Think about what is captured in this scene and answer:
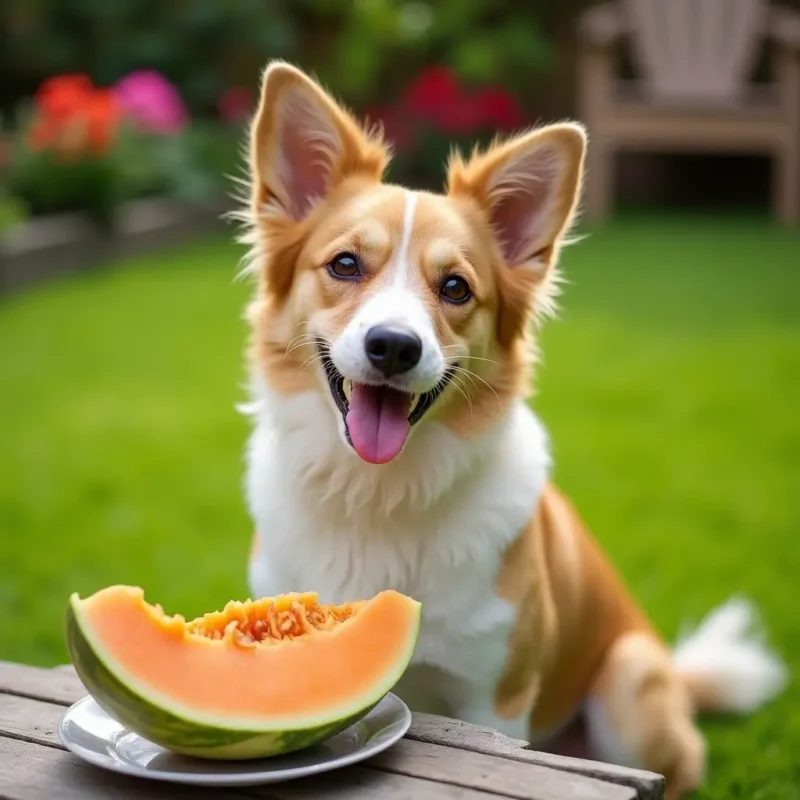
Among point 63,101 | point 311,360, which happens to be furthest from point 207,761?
point 63,101

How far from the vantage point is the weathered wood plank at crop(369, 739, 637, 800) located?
1.65 m

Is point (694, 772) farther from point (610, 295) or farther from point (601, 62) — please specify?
point (601, 62)

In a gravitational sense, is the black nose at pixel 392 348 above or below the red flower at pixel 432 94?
above

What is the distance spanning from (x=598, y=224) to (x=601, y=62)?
138 centimetres

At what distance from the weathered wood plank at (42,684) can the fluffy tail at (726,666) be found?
161 cm

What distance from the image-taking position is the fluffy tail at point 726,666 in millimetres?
3129

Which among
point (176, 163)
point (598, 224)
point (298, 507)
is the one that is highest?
point (298, 507)

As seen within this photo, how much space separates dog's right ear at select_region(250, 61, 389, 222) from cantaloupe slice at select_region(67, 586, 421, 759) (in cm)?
105

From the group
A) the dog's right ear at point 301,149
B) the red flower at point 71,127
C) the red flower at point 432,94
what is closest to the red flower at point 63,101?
the red flower at point 71,127

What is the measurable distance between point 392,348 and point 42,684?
0.90m

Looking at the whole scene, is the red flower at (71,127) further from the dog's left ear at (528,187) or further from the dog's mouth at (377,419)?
the dog's mouth at (377,419)

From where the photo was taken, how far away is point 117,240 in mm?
9070

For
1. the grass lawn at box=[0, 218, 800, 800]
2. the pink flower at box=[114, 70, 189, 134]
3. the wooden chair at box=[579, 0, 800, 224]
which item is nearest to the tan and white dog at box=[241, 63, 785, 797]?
the grass lawn at box=[0, 218, 800, 800]

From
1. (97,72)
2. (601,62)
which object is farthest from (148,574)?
(97,72)
